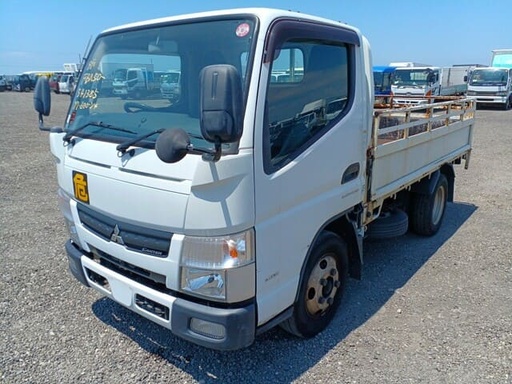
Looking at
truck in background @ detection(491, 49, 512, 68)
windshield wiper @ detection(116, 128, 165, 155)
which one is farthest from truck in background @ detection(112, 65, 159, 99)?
truck in background @ detection(491, 49, 512, 68)

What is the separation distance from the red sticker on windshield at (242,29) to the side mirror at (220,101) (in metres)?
0.52

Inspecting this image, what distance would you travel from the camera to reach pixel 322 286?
9.91 ft

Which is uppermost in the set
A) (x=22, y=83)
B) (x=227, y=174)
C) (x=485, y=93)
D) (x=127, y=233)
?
(x=22, y=83)

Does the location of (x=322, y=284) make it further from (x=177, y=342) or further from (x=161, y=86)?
(x=161, y=86)

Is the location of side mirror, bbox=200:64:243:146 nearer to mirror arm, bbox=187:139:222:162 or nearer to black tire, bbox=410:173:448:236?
mirror arm, bbox=187:139:222:162

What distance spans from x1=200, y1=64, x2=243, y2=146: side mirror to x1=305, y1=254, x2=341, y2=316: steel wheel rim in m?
1.44

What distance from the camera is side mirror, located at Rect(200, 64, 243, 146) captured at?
5.84 ft

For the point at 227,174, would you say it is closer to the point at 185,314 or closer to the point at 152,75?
the point at 185,314

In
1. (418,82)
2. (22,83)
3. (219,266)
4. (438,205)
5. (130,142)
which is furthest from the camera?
(22,83)

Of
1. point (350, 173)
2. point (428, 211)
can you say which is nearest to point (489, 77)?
point (428, 211)

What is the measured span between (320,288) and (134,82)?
2003 mm

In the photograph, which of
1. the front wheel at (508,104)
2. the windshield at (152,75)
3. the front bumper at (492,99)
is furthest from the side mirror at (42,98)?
the front wheel at (508,104)

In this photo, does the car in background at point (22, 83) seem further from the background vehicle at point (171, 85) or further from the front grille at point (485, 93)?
the background vehicle at point (171, 85)

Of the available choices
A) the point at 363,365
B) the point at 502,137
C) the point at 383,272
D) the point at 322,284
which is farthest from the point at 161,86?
the point at 502,137
